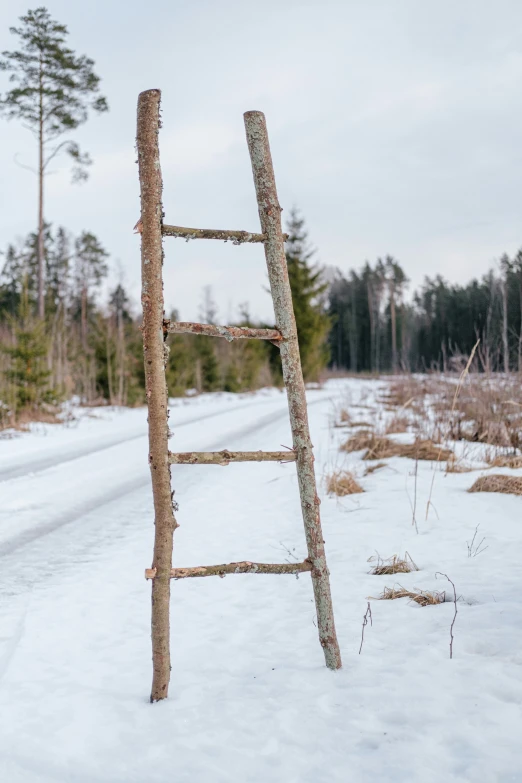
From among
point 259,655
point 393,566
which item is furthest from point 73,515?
point 259,655

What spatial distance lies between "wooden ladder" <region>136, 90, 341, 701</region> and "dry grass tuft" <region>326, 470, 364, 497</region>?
3581 mm

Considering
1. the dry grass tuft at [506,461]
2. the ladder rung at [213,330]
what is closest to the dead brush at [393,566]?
the ladder rung at [213,330]

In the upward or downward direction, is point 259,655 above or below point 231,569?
below

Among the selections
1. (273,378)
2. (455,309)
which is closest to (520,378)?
(273,378)

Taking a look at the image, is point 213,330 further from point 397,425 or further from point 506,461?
point 397,425

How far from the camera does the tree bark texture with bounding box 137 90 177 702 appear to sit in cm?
214

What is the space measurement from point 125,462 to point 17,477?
1.44m

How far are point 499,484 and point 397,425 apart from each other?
410 centimetres

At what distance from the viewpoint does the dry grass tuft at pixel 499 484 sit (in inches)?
205

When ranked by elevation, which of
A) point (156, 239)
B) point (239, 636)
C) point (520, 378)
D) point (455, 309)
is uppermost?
point (455, 309)

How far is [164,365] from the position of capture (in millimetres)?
2176

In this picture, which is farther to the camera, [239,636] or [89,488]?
[89,488]

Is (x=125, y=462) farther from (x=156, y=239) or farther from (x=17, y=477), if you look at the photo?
(x=156, y=239)

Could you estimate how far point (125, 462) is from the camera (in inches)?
311
